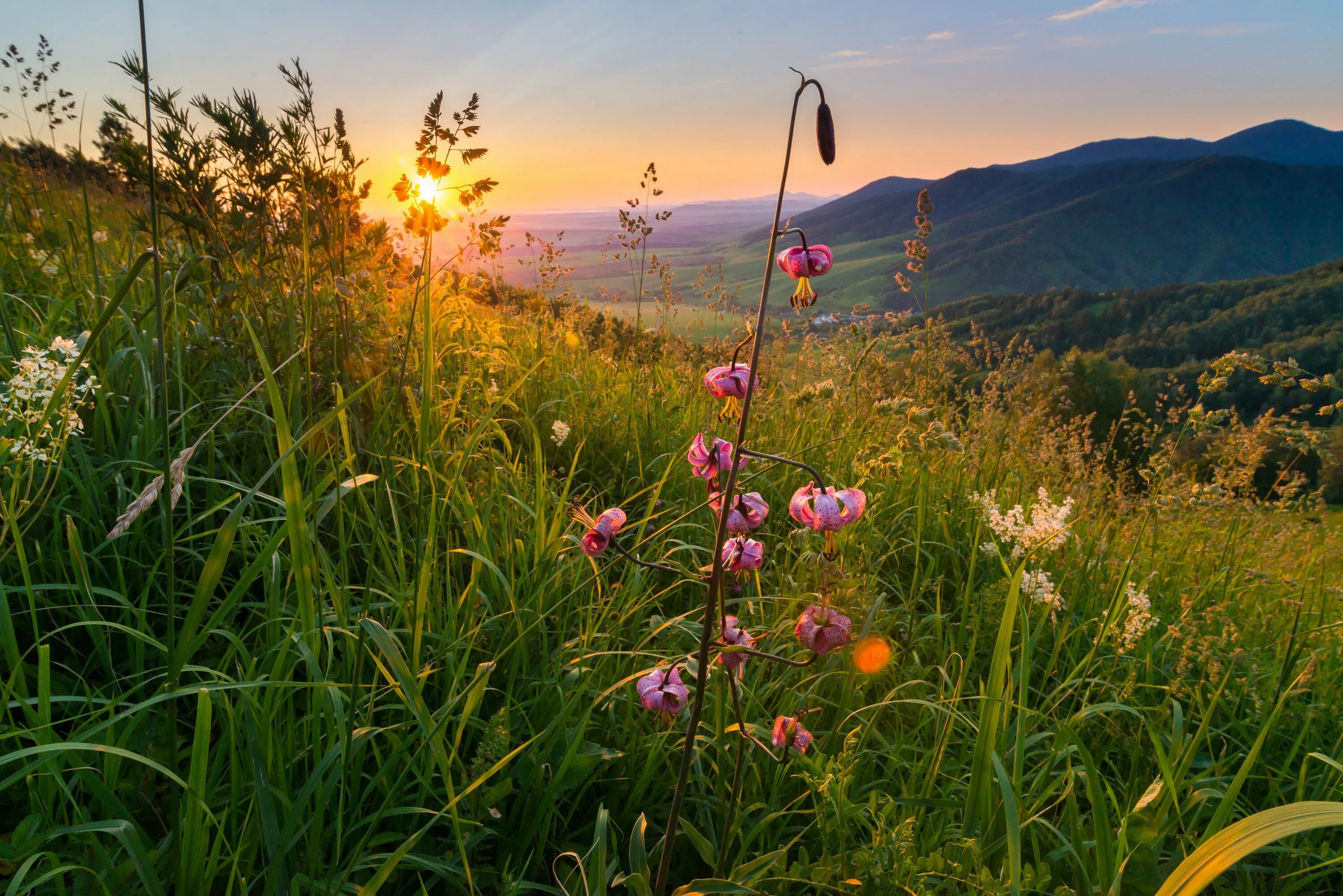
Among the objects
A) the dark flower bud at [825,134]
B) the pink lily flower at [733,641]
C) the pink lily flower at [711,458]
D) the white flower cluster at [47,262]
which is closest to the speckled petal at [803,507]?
the pink lily flower at [711,458]

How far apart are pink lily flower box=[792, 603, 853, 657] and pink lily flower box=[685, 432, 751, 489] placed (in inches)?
11.3

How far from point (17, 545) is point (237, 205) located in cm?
144

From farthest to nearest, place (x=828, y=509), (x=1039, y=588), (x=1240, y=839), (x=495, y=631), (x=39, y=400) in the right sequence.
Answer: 1. (x=1039, y=588)
2. (x=495, y=631)
3. (x=39, y=400)
4. (x=828, y=509)
5. (x=1240, y=839)

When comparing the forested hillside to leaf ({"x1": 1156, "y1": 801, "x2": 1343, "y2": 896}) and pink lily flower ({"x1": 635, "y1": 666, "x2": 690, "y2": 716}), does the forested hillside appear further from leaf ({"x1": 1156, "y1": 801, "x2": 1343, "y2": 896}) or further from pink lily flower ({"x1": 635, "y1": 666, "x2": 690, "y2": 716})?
pink lily flower ({"x1": 635, "y1": 666, "x2": 690, "y2": 716})

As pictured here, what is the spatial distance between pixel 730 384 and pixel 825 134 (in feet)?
1.35

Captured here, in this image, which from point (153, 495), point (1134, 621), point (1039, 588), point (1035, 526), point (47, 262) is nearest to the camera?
point (153, 495)

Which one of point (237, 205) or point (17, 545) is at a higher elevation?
point (237, 205)

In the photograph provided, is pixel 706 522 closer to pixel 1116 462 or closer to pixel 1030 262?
pixel 1116 462

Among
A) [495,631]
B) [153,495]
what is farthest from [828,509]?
[495,631]

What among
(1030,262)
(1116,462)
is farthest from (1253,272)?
(1116,462)

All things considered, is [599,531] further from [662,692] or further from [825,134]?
[825,134]

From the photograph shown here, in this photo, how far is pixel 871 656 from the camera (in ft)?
5.79

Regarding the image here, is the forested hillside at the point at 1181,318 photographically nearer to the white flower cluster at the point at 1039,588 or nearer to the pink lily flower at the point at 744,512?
the white flower cluster at the point at 1039,588

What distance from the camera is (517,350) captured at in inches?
161
